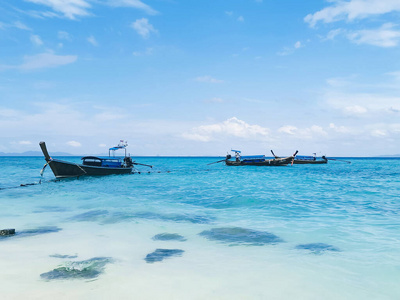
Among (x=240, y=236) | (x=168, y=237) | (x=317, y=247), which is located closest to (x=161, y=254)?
(x=168, y=237)

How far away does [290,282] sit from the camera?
756 cm

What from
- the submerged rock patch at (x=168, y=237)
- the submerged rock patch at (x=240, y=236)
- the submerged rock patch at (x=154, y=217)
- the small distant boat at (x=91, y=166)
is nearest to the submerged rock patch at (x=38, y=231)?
the submerged rock patch at (x=154, y=217)

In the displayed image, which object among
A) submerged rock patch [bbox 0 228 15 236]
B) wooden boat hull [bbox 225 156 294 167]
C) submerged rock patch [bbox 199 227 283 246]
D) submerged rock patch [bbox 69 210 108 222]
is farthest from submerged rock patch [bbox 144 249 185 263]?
wooden boat hull [bbox 225 156 294 167]

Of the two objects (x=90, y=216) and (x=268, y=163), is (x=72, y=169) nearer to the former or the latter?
(x=90, y=216)

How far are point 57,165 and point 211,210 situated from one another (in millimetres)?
28317

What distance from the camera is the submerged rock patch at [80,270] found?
7.46m

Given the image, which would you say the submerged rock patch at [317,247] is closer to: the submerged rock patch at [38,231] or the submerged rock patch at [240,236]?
the submerged rock patch at [240,236]

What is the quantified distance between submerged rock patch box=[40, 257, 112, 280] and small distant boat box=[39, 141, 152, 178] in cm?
2925

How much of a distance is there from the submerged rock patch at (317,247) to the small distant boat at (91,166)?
31.7m

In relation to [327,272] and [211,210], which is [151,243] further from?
[211,210]

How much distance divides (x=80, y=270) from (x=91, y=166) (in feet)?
119

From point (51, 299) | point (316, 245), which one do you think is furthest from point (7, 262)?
point (316, 245)

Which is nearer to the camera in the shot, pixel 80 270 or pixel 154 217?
pixel 80 270

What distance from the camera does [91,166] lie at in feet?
138
